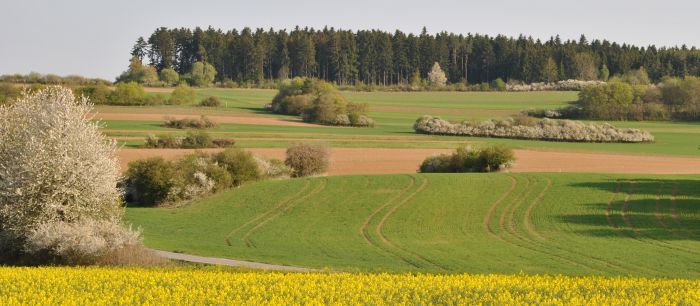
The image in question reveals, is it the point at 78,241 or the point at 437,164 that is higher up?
the point at 78,241

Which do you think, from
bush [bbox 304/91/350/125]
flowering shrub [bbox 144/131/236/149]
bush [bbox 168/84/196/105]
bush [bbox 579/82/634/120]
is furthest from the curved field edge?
bush [bbox 168/84/196/105]

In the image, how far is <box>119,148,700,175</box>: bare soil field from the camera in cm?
7450

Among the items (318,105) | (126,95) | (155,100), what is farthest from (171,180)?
(155,100)

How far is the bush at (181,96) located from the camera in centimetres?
13362

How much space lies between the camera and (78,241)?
3550cm

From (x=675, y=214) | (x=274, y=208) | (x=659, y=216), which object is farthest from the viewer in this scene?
(x=274, y=208)

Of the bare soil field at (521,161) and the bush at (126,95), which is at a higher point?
the bush at (126,95)

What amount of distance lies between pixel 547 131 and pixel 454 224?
5633 cm

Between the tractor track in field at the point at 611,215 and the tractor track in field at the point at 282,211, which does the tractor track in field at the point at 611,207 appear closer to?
the tractor track in field at the point at 611,215

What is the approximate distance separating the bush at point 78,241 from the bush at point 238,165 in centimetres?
2985

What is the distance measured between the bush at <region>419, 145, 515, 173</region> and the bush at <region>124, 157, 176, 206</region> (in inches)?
873

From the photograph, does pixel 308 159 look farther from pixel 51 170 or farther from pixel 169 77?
pixel 169 77

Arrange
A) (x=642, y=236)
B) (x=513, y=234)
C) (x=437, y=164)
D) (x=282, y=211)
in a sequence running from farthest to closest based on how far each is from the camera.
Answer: (x=437, y=164)
(x=282, y=211)
(x=513, y=234)
(x=642, y=236)

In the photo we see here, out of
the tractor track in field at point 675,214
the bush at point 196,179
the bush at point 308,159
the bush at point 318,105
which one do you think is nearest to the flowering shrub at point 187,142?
the bush at point 308,159
